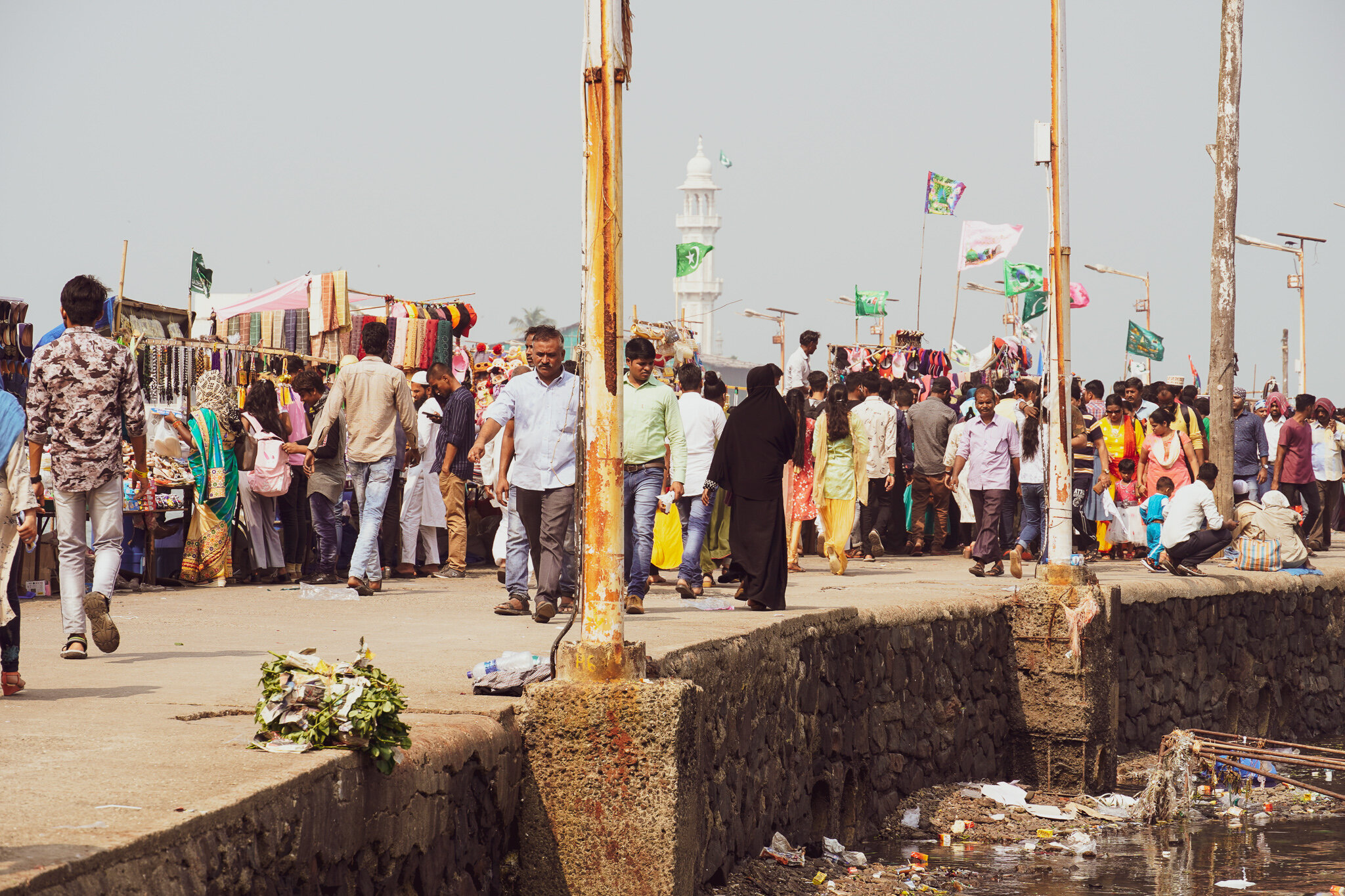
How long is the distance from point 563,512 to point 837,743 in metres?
2.06

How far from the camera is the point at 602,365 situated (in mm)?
4941

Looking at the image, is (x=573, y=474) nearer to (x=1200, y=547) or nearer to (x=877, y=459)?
(x=877, y=459)

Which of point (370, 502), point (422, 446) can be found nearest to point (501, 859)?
point (370, 502)

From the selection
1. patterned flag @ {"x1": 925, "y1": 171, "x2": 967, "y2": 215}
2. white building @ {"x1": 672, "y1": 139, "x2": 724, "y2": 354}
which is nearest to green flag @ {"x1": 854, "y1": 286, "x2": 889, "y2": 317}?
patterned flag @ {"x1": 925, "y1": 171, "x2": 967, "y2": 215}

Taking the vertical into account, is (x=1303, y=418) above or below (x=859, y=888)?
above

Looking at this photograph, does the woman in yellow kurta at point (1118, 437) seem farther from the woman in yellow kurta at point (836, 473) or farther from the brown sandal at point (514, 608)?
the brown sandal at point (514, 608)

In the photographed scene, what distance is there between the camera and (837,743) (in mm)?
8109

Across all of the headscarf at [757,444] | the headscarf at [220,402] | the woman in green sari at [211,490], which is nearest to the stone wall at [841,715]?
the headscarf at [757,444]

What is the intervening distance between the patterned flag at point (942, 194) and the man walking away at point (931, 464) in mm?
9625

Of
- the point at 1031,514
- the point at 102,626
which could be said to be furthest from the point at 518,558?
the point at 1031,514

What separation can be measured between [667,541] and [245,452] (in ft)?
11.1

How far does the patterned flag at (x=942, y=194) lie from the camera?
947 inches

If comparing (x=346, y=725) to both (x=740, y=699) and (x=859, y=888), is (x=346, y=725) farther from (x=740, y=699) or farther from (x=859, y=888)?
(x=859, y=888)

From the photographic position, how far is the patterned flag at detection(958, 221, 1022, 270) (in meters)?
22.2
